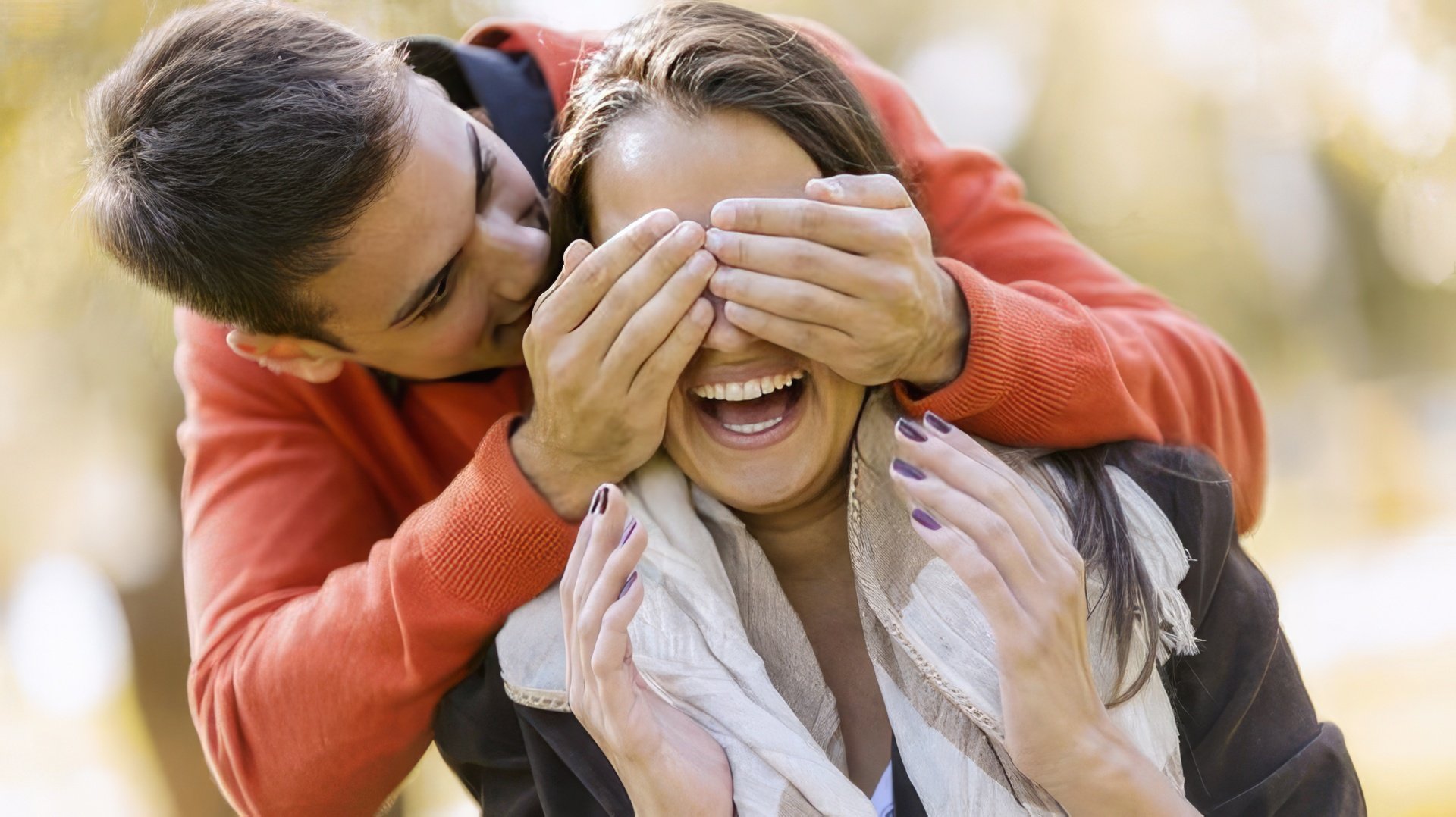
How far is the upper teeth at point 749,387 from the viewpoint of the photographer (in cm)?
148

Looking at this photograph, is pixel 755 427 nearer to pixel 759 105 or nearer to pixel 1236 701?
pixel 759 105

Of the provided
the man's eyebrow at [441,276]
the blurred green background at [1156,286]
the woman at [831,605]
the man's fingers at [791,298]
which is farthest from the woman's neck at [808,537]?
the blurred green background at [1156,286]

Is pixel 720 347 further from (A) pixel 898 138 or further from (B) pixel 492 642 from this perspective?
(A) pixel 898 138

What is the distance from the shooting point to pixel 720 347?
1.42 metres

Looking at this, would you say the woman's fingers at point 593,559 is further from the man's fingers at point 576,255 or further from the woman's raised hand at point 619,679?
the man's fingers at point 576,255

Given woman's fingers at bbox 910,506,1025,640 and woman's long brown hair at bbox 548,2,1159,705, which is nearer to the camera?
woman's fingers at bbox 910,506,1025,640

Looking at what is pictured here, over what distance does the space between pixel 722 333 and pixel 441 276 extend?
1.56ft

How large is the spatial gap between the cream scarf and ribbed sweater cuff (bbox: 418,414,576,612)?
2.0 inches

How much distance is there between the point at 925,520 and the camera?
52.2 inches

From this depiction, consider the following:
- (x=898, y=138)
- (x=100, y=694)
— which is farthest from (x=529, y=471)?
(x=100, y=694)

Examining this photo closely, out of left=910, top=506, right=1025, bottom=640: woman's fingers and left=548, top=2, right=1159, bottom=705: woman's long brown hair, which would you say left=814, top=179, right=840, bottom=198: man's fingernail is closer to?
left=548, top=2, right=1159, bottom=705: woman's long brown hair

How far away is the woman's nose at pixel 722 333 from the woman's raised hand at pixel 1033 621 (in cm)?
21

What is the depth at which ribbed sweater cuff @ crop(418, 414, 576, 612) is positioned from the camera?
5.02 ft

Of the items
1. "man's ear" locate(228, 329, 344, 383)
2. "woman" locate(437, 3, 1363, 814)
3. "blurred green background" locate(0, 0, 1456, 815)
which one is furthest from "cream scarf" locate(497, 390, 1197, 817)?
"blurred green background" locate(0, 0, 1456, 815)
